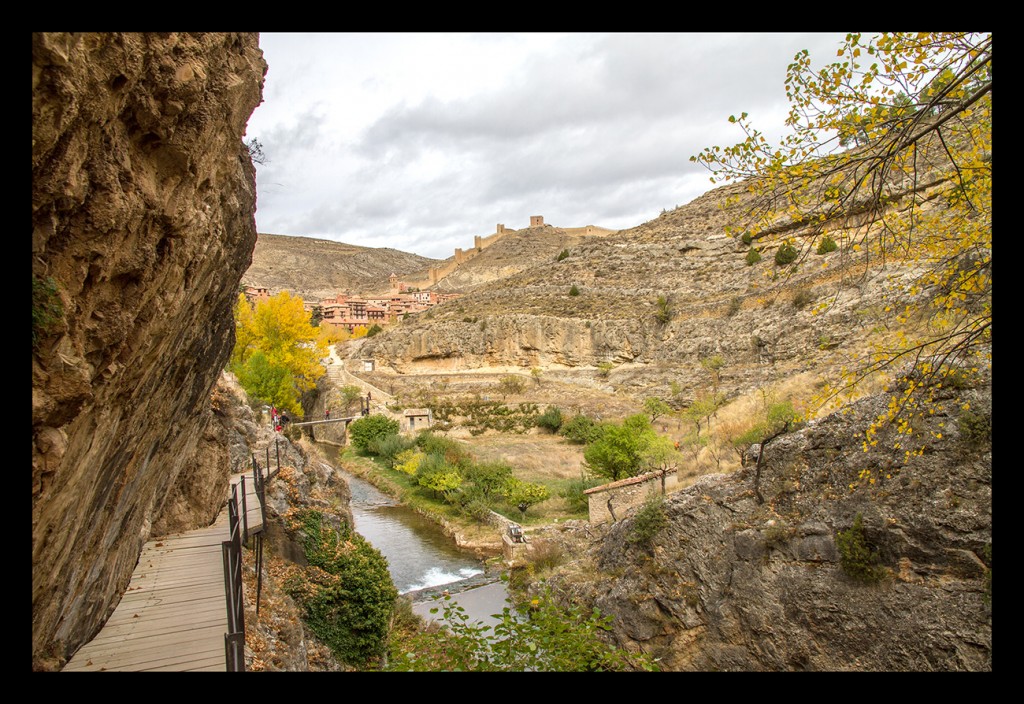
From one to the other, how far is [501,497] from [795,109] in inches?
735

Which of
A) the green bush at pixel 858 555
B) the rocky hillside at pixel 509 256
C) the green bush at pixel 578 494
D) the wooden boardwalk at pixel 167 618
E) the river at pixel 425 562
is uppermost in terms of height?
the rocky hillside at pixel 509 256

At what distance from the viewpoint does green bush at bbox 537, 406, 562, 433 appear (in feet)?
111

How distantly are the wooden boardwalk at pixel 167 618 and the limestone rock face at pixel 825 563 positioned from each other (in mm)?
7745

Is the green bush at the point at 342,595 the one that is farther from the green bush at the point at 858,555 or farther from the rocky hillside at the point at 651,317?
the rocky hillside at the point at 651,317

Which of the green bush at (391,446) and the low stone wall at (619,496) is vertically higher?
the low stone wall at (619,496)

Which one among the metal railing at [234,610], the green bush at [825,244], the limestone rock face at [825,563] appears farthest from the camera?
the limestone rock face at [825,563]

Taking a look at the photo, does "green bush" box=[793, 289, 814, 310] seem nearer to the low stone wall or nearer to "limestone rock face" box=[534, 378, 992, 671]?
the low stone wall

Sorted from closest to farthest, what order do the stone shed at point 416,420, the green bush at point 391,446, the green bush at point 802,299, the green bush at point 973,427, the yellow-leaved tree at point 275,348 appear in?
the green bush at point 973,427
the yellow-leaved tree at point 275,348
the green bush at point 391,446
the green bush at point 802,299
the stone shed at point 416,420

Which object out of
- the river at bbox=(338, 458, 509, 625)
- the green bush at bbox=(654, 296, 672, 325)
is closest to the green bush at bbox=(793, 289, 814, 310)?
the green bush at bbox=(654, 296, 672, 325)

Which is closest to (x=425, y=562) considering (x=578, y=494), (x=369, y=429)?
(x=578, y=494)

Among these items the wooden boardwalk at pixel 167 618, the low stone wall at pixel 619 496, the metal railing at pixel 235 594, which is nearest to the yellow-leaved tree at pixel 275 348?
the low stone wall at pixel 619 496

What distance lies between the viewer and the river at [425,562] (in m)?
14.5

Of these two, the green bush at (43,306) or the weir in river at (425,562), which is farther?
the weir in river at (425,562)
